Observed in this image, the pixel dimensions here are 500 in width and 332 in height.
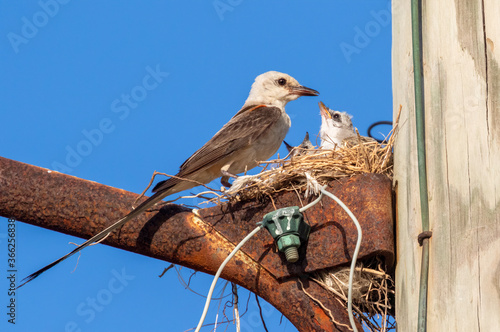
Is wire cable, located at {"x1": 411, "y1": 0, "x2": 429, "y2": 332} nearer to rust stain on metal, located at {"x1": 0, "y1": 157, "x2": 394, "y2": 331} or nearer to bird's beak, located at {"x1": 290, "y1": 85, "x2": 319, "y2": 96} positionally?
rust stain on metal, located at {"x1": 0, "y1": 157, "x2": 394, "y2": 331}

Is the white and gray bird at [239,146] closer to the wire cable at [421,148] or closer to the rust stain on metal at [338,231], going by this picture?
the rust stain on metal at [338,231]

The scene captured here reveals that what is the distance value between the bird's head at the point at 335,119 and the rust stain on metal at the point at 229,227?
407cm

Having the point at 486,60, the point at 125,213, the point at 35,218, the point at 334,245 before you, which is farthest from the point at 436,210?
the point at 35,218

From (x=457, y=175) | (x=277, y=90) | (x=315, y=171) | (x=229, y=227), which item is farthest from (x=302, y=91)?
(x=457, y=175)

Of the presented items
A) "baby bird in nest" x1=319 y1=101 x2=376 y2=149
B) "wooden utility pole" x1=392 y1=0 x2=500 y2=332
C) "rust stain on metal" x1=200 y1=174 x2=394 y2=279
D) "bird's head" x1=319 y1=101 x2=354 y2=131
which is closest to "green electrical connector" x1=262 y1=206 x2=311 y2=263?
"rust stain on metal" x1=200 y1=174 x2=394 y2=279

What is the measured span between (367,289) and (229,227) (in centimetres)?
97

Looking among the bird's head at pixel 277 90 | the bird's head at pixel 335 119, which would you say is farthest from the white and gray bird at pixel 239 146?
the bird's head at pixel 335 119

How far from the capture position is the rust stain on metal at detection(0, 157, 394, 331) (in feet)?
13.9

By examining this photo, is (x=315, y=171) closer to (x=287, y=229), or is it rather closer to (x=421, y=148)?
(x=287, y=229)

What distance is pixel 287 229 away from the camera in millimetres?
4234

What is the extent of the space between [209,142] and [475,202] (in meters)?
4.00

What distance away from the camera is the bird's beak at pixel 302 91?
8.16 meters

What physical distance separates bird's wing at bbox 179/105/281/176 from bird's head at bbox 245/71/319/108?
2.34ft

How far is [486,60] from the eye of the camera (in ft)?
11.1
